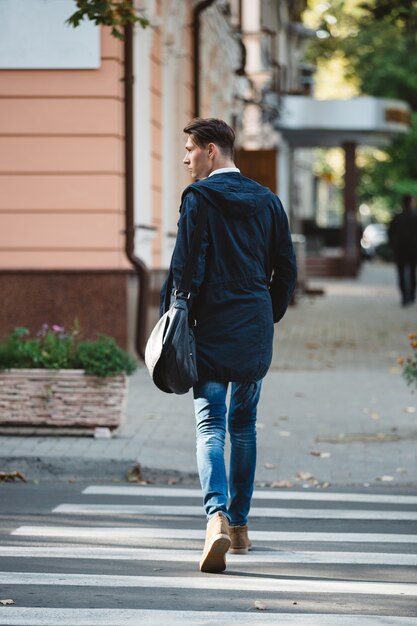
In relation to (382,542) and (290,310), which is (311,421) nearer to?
(382,542)

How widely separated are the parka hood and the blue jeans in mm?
725

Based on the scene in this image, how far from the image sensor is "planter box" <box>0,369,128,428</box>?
1015cm

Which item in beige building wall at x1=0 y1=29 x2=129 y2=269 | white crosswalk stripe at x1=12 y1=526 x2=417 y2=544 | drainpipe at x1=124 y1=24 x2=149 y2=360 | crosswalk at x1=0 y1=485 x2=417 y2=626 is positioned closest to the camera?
crosswalk at x1=0 y1=485 x2=417 y2=626

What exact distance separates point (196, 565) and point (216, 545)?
1.11 feet

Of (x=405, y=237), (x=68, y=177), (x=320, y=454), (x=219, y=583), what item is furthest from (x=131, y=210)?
(x=405, y=237)

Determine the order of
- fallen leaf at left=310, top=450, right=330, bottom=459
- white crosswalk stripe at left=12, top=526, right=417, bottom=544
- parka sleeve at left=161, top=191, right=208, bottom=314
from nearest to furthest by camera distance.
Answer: parka sleeve at left=161, top=191, right=208, bottom=314 → white crosswalk stripe at left=12, top=526, right=417, bottom=544 → fallen leaf at left=310, top=450, right=330, bottom=459

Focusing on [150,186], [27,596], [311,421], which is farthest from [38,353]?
[150,186]

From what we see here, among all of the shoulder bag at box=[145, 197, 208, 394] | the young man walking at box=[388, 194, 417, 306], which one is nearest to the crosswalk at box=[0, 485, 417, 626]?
the shoulder bag at box=[145, 197, 208, 394]

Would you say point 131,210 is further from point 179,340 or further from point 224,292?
point 179,340

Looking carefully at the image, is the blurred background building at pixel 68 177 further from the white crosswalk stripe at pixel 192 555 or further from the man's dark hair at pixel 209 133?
the man's dark hair at pixel 209 133

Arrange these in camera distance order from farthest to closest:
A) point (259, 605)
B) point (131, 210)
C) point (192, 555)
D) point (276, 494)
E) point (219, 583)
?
1. point (131, 210)
2. point (276, 494)
3. point (192, 555)
4. point (219, 583)
5. point (259, 605)

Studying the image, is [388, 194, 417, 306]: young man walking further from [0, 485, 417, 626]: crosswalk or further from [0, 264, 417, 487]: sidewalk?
[0, 485, 417, 626]: crosswalk

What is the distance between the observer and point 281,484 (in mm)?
9031

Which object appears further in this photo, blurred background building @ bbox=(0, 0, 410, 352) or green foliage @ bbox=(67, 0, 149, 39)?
blurred background building @ bbox=(0, 0, 410, 352)
